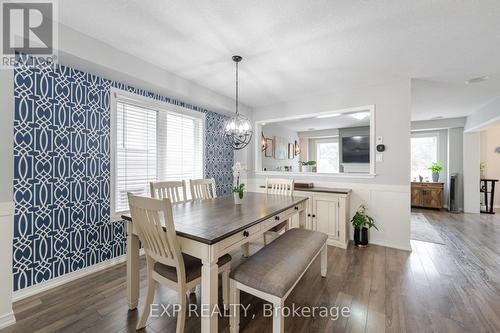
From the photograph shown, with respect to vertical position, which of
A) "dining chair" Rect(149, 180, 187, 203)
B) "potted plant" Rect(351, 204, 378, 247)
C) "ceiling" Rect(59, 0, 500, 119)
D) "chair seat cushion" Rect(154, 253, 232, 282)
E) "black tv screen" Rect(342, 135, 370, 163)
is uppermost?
"ceiling" Rect(59, 0, 500, 119)

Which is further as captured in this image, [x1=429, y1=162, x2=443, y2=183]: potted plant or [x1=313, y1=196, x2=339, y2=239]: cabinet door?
[x1=429, y1=162, x2=443, y2=183]: potted plant

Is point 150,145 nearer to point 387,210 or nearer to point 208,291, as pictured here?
point 208,291

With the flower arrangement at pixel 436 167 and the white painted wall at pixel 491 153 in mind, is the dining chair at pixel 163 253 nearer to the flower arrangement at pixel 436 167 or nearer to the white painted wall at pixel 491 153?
the flower arrangement at pixel 436 167

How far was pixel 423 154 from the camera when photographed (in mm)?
6453

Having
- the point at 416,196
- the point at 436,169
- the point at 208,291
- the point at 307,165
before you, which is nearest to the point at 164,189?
the point at 208,291

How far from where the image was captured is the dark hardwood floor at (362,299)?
1655mm

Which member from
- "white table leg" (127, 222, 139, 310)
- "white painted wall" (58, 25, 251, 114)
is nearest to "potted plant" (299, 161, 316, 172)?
"white painted wall" (58, 25, 251, 114)

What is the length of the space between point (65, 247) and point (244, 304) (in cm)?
196

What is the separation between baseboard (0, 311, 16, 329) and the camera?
1.63m

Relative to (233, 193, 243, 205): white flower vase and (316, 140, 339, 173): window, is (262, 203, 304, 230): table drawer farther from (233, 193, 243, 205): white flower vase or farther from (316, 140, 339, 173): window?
(316, 140, 339, 173): window

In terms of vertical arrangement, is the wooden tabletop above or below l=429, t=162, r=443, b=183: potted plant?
below

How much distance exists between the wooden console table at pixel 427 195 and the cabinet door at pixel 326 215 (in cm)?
426

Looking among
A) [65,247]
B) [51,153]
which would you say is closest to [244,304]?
[65,247]

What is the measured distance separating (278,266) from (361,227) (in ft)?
7.61
